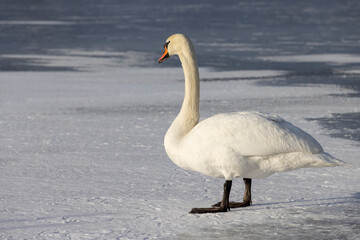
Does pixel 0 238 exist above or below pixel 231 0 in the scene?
below

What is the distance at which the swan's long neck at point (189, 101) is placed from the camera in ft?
18.7

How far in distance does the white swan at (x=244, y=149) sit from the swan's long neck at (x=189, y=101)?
144mm

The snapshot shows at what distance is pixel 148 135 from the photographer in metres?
8.59

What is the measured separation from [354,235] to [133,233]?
1424 millimetres

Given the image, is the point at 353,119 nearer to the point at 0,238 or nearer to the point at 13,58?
the point at 0,238

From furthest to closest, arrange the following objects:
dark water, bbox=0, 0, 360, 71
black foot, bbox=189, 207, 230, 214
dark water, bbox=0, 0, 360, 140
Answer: dark water, bbox=0, 0, 360, 71 < dark water, bbox=0, 0, 360, 140 < black foot, bbox=189, 207, 230, 214

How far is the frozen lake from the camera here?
5125 mm

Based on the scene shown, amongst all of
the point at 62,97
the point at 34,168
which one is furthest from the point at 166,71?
the point at 34,168

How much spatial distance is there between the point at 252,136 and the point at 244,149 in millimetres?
111

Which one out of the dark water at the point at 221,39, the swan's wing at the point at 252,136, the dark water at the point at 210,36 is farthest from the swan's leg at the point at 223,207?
the dark water at the point at 210,36

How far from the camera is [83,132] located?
8.85 metres

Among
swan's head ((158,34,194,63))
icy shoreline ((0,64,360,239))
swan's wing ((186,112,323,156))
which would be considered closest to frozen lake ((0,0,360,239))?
icy shoreline ((0,64,360,239))

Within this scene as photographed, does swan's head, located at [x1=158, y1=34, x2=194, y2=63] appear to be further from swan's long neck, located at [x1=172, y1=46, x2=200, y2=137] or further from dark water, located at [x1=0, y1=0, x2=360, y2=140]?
dark water, located at [x1=0, y1=0, x2=360, y2=140]

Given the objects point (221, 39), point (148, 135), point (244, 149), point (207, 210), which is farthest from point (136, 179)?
point (221, 39)
